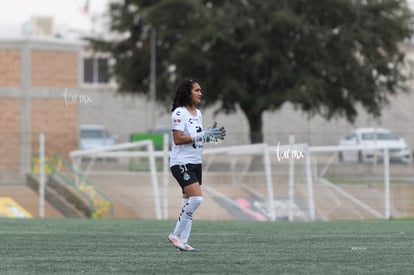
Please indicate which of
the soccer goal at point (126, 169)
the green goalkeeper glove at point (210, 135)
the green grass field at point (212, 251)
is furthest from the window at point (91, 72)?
the green goalkeeper glove at point (210, 135)

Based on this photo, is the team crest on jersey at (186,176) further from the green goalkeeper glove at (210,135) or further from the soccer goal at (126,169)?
the soccer goal at (126,169)

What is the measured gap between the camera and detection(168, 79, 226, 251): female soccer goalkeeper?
1312cm

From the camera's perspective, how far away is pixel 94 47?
52344 mm

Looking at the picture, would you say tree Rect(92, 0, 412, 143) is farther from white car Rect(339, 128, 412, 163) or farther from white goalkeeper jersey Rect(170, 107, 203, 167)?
white goalkeeper jersey Rect(170, 107, 203, 167)

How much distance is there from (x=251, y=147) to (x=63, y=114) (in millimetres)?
8232

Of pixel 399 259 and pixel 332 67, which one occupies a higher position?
pixel 332 67

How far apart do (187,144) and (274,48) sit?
34596mm

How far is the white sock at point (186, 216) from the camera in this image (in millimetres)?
13250

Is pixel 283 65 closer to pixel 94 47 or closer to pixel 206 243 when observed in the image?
pixel 94 47

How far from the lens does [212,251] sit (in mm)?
13273

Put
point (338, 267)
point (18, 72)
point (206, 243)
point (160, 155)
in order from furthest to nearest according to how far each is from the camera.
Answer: point (18, 72)
point (160, 155)
point (206, 243)
point (338, 267)

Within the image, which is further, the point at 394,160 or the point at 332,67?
the point at 332,67

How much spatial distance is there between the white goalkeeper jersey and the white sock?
0.44 meters

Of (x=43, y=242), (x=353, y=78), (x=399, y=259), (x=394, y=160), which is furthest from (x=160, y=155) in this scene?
(x=353, y=78)
